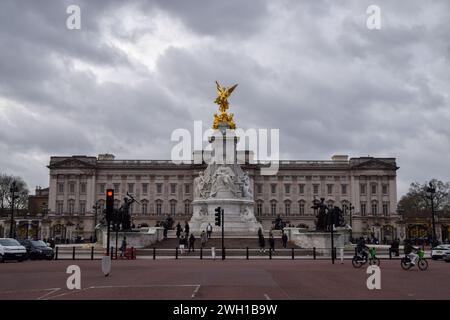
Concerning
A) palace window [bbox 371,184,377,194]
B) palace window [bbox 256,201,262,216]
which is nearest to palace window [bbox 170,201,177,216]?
palace window [bbox 256,201,262,216]

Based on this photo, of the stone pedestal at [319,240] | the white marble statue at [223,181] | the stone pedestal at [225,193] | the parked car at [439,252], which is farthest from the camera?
the white marble statue at [223,181]

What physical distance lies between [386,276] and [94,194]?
103 metres

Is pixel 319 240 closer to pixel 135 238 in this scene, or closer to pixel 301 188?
pixel 135 238

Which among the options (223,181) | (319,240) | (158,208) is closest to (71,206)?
(158,208)

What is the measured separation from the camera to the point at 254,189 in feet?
390

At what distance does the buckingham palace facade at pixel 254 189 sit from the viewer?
11781cm

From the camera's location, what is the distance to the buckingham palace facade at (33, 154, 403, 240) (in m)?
118

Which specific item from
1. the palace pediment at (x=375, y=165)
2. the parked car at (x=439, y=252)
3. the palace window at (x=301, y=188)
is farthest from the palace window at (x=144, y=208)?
the parked car at (x=439, y=252)

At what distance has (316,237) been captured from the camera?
46219 millimetres

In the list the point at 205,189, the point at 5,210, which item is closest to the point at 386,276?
the point at 205,189

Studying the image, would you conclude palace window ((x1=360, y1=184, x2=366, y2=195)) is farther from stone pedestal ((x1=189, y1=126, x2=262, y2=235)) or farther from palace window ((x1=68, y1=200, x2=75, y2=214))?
stone pedestal ((x1=189, y1=126, x2=262, y2=235))

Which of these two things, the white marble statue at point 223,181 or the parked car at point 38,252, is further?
the white marble statue at point 223,181

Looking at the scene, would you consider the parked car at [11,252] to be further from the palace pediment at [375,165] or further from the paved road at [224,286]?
the palace pediment at [375,165]
